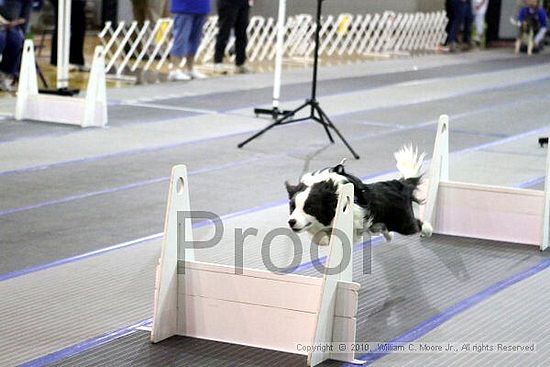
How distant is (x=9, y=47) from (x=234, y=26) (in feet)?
13.1

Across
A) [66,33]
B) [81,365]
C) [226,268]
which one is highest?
[66,33]

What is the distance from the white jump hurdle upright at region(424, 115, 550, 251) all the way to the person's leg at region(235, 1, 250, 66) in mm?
7913

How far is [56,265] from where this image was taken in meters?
4.55

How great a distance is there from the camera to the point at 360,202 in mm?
4406

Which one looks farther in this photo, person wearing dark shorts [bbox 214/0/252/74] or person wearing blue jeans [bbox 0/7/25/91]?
person wearing dark shorts [bbox 214/0/252/74]

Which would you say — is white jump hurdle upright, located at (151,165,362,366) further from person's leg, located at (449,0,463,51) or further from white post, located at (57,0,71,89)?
person's leg, located at (449,0,463,51)

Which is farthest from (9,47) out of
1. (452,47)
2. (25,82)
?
(452,47)

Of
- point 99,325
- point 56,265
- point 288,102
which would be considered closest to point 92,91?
point 288,102

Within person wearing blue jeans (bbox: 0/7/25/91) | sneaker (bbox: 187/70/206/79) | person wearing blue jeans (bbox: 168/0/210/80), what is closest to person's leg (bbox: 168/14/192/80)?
person wearing blue jeans (bbox: 168/0/210/80)

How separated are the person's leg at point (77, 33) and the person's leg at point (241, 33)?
1.94m

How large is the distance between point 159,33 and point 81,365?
10.0 metres

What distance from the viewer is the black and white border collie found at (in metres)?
4.20

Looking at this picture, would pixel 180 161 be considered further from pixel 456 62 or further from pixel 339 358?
pixel 456 62

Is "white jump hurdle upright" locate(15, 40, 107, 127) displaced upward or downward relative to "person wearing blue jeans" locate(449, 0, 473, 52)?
downward
